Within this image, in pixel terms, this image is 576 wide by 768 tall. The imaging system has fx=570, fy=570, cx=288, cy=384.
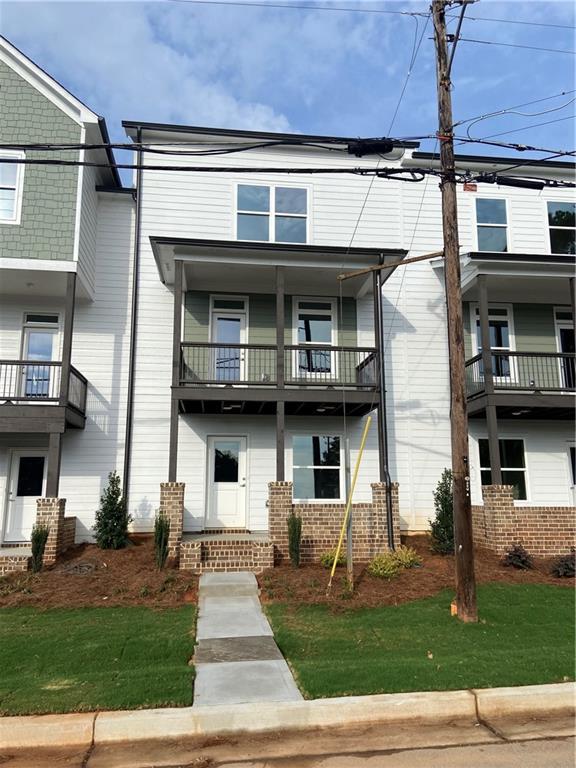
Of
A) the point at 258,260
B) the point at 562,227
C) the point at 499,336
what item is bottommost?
the point at 499,336

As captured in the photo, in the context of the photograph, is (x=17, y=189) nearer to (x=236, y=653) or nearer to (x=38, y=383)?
(x=38, y=383)

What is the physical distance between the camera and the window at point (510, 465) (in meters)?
14.6

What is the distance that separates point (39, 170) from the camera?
12914mm

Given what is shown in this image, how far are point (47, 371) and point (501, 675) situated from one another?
11470 mm

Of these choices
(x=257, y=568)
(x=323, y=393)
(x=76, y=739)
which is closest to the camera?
(x=76, y=739)

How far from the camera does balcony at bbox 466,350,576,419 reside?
13285 mm

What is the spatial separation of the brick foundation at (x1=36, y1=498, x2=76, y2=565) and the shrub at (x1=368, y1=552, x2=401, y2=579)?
6.01 m

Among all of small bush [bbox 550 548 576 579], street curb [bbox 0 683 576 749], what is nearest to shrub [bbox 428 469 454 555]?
small bush [bbox 550 548 576 579]

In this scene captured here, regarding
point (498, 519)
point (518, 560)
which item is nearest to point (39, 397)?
point (498, 519)

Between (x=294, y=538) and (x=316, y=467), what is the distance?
354cm

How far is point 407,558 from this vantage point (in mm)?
10734

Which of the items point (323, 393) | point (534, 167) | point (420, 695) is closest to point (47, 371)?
point (323, 393)

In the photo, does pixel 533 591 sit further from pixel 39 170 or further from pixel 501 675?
pixel 39 170

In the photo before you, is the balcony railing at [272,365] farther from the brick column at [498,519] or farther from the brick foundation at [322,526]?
the brick column at [498,519]
